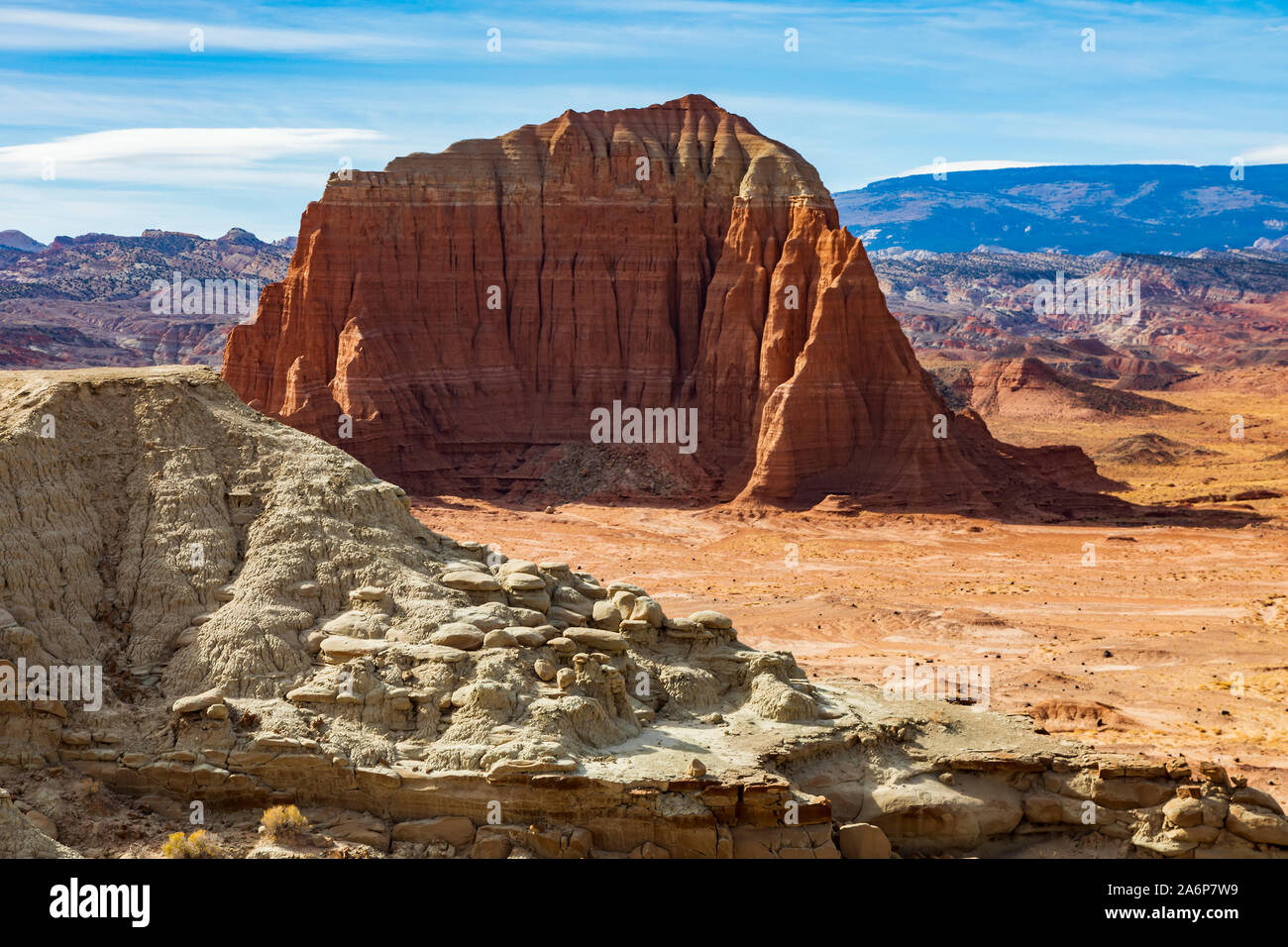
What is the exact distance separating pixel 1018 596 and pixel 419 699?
2427cm

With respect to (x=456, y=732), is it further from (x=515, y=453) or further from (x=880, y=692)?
(x=515, y=453)

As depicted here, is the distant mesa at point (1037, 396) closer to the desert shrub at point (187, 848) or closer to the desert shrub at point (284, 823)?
the desert shrub at point (284, 823)

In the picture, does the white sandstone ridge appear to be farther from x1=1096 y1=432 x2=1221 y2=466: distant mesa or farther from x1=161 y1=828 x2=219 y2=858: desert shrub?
x1=1096 y1=432 x2=1221 y2=466: distant mesa

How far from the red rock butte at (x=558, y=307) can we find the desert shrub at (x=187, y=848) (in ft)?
128

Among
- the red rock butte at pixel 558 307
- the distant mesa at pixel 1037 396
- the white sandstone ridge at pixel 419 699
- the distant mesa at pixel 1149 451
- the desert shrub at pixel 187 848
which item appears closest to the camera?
the desert shrub at pixel 187 848

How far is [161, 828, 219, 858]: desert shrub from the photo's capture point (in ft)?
46.1

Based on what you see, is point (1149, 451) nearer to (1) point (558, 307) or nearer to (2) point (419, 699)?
(1) point (558, 307)

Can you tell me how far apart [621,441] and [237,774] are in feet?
139

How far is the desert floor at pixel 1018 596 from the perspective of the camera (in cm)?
2481

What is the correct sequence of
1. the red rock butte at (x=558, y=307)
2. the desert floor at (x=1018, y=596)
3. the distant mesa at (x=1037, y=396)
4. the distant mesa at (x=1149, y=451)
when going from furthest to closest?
the distant mesa at (x=1037, y=396) → the distant mesa at (x=1149, y=451) → the red rock butte at (x=558, y=307) → the desert floor at (x=1018, y=596)

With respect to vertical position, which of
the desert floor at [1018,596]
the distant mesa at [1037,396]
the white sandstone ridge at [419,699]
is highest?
the distant mesa at [1037,396]

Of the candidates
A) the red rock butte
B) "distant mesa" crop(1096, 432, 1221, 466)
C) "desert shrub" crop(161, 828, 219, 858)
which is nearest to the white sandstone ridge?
"desert shrub" crop(161, 828, 219, 858)

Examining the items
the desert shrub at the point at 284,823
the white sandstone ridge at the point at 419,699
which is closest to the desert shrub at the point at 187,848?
the desert shrub at the point at 284,823

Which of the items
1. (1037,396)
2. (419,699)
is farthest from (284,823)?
(1037,396)
